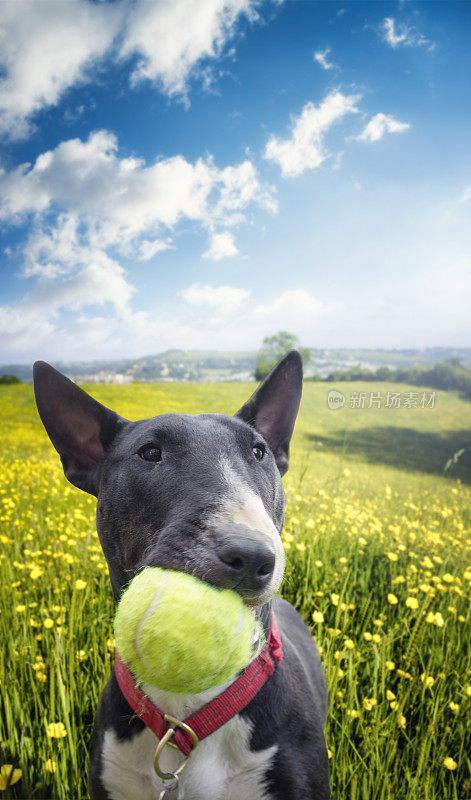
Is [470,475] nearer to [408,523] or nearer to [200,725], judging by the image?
[408,523]

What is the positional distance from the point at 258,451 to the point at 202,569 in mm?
731

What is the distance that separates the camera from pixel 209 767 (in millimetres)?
1677

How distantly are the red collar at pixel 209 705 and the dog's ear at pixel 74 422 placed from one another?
2.99ft

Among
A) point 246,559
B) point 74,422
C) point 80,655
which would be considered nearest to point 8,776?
point 80,655

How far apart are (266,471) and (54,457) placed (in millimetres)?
8339

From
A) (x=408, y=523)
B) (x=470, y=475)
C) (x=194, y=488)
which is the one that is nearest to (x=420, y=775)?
(x=194, y=488)

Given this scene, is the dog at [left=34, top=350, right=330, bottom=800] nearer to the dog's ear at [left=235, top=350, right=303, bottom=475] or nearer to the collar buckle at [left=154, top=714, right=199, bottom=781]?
the collar buckle at [left=154, top=714, right=199, bottom=781]

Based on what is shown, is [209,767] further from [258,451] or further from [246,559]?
[258,451]

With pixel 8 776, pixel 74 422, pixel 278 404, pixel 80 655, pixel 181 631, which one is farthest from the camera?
pixel 80 655

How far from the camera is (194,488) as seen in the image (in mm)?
1506

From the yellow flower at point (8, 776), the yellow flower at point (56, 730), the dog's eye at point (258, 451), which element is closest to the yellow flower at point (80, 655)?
the yellow flower at point (56, 730)

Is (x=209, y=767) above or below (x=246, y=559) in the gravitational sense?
below

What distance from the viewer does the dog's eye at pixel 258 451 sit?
190cm

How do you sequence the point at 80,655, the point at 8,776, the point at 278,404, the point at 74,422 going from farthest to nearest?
the point at 80,655 < the point at 278,404 < the point at 74,422 < the point at 8,776
